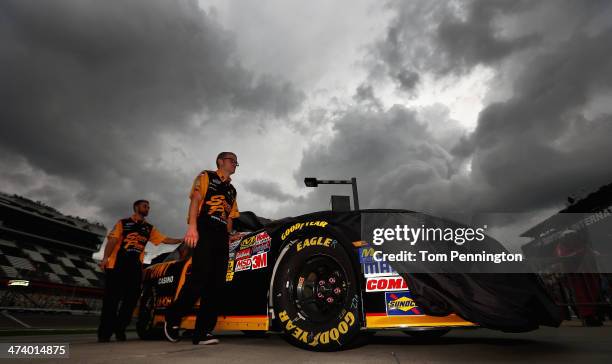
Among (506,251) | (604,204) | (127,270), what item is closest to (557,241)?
(506,251)

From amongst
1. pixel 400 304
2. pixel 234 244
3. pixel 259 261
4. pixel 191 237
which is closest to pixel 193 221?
pixel 191 237

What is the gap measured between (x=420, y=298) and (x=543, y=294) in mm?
819

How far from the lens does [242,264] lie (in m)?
3.02

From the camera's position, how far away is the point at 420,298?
2.12 meters

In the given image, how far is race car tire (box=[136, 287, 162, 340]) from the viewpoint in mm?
3865

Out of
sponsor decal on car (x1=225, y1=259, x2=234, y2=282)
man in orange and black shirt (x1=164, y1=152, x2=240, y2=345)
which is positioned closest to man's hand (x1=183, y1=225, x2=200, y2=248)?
man in orange and black shirt (x1=164, y1=152, x2=240, y2=345)

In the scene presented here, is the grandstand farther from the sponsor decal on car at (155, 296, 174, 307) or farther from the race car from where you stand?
the race car

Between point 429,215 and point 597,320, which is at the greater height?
point 429,215

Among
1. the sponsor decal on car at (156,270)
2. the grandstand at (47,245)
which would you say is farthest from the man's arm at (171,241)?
the grandstand at (47,245)

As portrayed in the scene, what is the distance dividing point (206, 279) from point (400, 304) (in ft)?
4.98

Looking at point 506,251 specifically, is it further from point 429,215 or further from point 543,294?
point 429,215

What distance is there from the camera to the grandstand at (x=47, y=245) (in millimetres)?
32922

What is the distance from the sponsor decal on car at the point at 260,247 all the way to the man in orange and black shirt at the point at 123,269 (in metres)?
1.61

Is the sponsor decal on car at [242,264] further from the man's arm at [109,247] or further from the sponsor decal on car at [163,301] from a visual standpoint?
the man's arm at [109,247]
